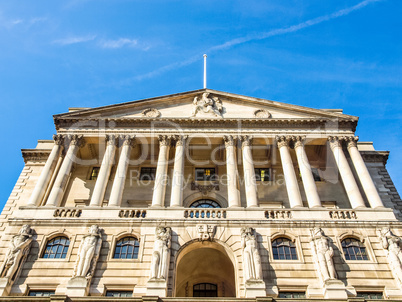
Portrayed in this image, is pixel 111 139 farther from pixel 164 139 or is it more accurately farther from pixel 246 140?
pixel 246 140

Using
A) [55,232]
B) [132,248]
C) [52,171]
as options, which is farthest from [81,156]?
[132,248]

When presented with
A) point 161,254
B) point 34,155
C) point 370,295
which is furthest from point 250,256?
point 34,155

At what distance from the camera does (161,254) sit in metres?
24.8

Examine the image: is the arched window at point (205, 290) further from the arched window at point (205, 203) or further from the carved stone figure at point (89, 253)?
the carved stone figure at point (89, 253)

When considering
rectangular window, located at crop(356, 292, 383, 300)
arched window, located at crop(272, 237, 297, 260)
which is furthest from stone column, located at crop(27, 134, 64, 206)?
rectangular window, located at crop(356, 292, 383, 300)

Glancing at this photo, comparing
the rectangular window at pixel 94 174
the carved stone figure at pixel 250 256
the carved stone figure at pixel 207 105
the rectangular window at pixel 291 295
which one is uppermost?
the carved stone figure at pixel 207 105

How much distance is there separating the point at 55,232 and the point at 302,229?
17.2 metres

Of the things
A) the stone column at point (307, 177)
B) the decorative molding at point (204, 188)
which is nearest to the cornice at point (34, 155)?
the decorative molding at point (204, 188)

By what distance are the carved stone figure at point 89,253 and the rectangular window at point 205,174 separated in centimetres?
1270

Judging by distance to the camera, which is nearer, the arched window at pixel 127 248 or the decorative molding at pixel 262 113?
the arched window at pixel 127 248

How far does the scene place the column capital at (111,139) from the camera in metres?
34.6

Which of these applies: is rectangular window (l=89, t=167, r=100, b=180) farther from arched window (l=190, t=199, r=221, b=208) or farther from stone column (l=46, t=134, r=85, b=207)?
arched window (l=190, t=199, r=221, b=208)

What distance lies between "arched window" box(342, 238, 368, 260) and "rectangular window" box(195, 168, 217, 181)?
13.8 m

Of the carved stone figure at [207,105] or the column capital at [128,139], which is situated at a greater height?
the carved stone figure at [207,105]
